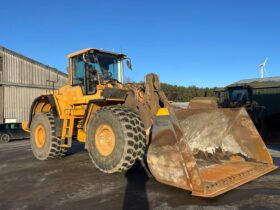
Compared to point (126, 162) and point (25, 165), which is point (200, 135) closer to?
point (126, 162)

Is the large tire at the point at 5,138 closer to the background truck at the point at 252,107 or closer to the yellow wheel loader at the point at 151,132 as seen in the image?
the yellow wheel loader at the point at 151,132

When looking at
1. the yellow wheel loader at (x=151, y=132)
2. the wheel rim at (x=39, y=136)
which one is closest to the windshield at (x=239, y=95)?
the yellow wheel loader at (x=151, y=132)

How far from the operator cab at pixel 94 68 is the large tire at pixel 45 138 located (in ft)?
4.69

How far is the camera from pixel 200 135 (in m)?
7.01

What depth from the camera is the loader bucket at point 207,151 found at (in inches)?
187

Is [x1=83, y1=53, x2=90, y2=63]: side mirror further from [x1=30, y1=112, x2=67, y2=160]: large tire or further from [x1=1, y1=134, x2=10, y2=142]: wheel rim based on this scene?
[x1=1, y1=134, x2=10, y2=142]: wheel rim

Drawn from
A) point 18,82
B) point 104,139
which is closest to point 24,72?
point 18,82

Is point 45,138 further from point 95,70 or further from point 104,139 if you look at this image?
point 104,139

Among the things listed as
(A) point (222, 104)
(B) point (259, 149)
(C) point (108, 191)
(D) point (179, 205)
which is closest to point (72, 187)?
(C) point (108, 191)

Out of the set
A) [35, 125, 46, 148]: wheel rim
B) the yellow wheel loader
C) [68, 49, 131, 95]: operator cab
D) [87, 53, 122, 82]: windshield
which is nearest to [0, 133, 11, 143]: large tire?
[35, 125, 46, 148]: wheel rim

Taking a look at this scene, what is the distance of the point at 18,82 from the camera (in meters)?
24.0

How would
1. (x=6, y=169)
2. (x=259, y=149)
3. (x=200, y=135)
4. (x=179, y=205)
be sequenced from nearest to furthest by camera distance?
(x=179, y=205) < (x=259, y=149) < (x=200, y=135) < (x=6, y=169)

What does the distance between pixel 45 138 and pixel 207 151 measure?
4730 millimetres

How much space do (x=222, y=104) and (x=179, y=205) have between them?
409 inches
